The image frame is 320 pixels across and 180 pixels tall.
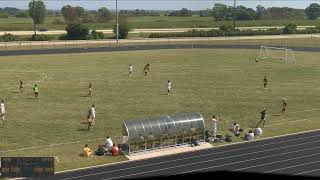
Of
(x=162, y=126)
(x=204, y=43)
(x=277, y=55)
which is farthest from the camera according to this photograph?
(x=204, y=43)

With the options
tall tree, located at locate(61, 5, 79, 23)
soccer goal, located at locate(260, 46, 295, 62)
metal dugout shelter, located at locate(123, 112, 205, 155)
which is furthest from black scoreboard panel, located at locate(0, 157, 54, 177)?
tall tree, located at locate(61, 5, 79, 23)

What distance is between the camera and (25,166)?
23.6 meters

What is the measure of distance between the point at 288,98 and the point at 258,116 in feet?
29.1

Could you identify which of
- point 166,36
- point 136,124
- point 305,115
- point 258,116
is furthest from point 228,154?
point 166,36

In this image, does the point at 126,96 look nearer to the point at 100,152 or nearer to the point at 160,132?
the point at 160,132

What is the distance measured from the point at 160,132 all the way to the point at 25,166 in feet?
28.2

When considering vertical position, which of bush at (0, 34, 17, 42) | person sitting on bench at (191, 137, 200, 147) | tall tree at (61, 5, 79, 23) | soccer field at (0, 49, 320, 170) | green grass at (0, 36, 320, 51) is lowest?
person sitting on bench at (191, 137, 200, 147)

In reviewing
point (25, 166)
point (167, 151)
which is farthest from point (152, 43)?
point (25, 166)

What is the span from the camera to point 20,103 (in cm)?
4075

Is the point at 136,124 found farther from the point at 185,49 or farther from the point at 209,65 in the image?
the point at 185,49

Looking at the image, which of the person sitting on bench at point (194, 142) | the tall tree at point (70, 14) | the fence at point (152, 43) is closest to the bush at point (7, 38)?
the fence at point (152, 43)

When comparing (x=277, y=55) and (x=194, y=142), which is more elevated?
(x=277, y=55)

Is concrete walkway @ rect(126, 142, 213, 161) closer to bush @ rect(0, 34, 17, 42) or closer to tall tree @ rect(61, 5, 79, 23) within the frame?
bush @ rect(0, 34, 17, 42)

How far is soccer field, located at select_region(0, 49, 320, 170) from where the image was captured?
102 ft
